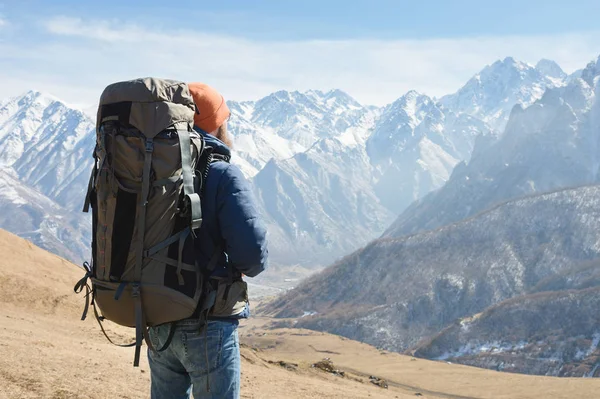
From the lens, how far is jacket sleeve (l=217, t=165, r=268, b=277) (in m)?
5.11

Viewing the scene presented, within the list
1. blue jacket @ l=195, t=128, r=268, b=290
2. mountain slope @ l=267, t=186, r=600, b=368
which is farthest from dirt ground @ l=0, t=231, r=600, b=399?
mountain slope @ l=267, t=186, r=600, b=368

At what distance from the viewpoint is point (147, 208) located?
5.01 m

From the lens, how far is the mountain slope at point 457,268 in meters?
130

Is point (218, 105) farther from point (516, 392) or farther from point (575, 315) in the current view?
point (575, 315)

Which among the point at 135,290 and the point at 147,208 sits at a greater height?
the point at 147,208

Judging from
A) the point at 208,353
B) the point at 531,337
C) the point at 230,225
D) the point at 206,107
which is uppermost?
the point at 206,107

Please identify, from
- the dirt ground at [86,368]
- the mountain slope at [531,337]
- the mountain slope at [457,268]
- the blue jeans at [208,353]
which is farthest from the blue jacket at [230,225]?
the mountain slope at [457,268]

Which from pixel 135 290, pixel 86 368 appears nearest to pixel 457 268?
pixel 86 368

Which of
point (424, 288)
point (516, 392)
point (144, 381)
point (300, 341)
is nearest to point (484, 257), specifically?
point (424, 288)

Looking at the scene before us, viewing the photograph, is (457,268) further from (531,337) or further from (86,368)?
(86,368)

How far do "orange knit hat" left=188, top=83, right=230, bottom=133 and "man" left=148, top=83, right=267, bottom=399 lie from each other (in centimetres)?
28

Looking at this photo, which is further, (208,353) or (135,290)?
(208,353)

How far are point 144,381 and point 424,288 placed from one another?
129 meters

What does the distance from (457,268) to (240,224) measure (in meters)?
142
